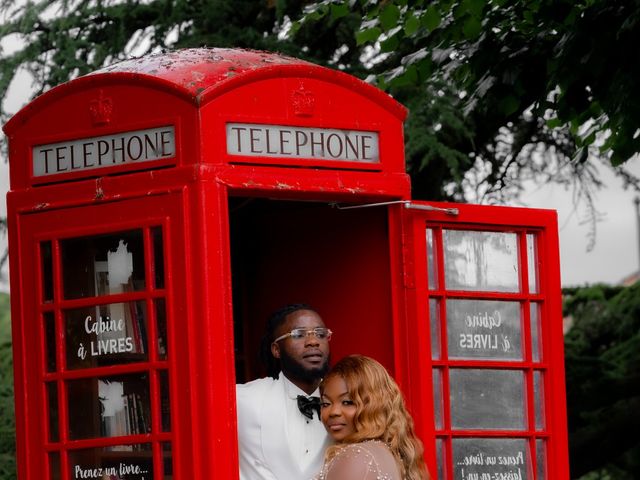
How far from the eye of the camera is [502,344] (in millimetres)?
6621

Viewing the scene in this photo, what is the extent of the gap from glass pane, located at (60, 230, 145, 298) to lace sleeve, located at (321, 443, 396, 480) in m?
1.09

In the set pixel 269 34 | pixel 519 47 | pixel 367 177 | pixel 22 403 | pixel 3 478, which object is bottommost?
pixel 3 478

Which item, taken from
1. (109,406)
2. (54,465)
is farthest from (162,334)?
(54,465)

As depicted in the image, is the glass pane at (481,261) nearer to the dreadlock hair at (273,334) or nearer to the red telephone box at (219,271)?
the red telephone box at (219,271)

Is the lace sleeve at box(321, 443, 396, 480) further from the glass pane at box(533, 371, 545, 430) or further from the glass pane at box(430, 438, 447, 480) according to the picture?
the glass pane at box(533, 371, 545, 430)

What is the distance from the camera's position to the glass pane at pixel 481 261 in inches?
256

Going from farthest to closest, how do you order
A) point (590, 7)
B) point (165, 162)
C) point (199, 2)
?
point (199, 2) < point (590, 7) < point (165, 162)

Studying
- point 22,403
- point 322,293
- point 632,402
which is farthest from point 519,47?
point 632,402

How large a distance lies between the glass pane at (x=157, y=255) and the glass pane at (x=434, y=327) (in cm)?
129

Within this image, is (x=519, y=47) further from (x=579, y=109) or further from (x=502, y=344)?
(x=502, y=344)

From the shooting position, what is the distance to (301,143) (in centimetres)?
598

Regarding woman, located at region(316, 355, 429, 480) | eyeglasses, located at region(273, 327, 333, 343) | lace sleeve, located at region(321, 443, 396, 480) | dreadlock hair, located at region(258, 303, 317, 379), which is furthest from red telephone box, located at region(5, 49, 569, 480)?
lace sleeve, located at region(321, 443, 396, 480)

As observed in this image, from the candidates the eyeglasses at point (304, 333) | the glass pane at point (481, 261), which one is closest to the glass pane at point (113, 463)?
the eyeglasses at point (304, 333)

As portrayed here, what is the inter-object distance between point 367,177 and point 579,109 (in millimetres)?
1904
